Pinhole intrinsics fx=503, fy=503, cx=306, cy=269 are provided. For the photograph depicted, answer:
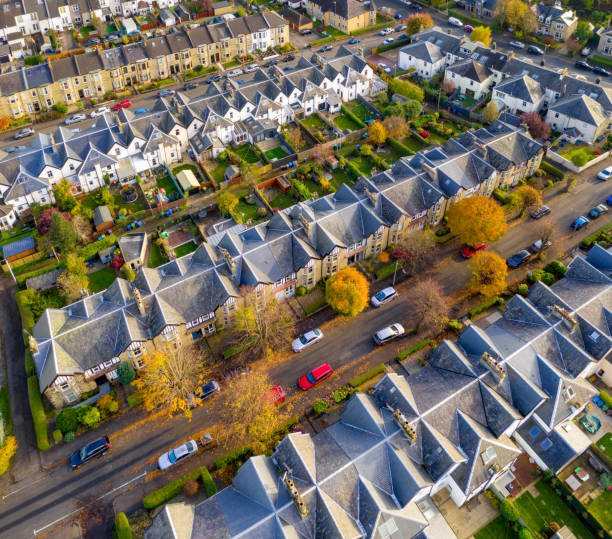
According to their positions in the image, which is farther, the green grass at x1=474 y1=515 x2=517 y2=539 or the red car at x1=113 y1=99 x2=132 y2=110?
the red car at x1=113 y1=99 x2=132 y2=110

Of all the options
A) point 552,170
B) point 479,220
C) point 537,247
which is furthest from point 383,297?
point 552,170

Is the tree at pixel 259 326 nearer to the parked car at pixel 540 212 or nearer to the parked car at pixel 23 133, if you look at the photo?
the parked car at pixel 540 212

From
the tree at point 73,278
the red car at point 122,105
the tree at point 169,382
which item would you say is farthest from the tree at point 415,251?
the red car at point 122,105

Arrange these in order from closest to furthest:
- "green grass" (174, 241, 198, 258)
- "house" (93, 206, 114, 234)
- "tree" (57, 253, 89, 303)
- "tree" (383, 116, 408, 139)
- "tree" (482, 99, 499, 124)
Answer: "tree" (57, 253, 89, 303), "green grass" (174, 241, 198, 258), "house" (93, 206, 114, 234), "tree" (383, 116, 408, 139), "tree" (482, 99, 499, 124)

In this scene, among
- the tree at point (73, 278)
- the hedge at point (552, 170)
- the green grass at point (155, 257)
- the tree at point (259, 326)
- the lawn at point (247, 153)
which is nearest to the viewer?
the tree at point (259, 326)

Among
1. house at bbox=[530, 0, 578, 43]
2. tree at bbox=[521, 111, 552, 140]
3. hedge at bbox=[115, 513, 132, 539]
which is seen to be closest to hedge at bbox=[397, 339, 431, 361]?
hedge at bbox=[115, 513, 132, 539]

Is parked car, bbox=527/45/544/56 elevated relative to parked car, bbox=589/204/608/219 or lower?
elevated

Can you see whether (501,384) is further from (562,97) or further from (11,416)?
(562,97)

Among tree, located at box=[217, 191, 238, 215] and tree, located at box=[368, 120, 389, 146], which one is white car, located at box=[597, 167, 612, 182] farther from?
tree, located at box=[217, 191, 238, 215]
